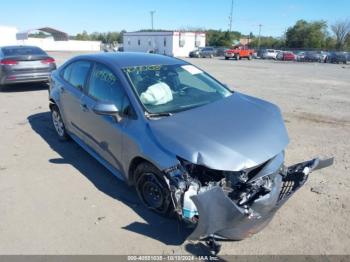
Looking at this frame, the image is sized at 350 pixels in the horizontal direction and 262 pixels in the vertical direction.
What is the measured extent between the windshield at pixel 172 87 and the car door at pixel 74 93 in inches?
44.0

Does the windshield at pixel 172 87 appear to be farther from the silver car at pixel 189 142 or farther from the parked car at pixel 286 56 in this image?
the parked car at pixel 286 56

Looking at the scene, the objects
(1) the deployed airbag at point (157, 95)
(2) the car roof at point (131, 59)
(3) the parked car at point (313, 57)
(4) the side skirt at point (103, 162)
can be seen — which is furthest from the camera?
(3) the parked car at point (313, 57)

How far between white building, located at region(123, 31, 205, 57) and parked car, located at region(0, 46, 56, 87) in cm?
4448

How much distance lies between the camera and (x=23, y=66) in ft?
36.1

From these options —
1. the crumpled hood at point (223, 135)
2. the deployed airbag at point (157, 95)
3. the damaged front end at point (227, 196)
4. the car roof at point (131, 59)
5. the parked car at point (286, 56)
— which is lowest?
the parked car at point (286, 56)

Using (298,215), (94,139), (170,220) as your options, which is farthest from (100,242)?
(298,215)

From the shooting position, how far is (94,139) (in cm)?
460

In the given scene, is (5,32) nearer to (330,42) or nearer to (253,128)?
(330,42)

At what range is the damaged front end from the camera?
2.73 meters

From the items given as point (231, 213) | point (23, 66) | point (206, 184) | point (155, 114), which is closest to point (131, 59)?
point (155, 114)

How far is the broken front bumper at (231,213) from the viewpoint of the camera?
8.87 ft

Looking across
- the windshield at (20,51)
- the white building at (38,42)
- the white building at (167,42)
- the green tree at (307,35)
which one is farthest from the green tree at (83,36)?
the windshield at (20,51)

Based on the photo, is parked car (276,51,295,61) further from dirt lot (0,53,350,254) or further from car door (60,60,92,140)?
car door (60,60,92,140)

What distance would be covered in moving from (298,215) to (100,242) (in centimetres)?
216
